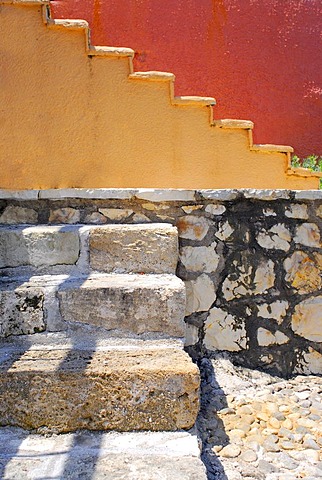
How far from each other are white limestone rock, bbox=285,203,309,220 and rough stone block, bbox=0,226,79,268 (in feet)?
3.29

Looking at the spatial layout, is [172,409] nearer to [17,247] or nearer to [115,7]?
[17,247]

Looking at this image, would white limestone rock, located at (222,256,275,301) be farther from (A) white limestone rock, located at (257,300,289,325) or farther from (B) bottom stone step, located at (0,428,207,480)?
(B) bottom stone step, located at (0,428,207,480)

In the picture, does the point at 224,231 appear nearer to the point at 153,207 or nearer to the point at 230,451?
the point at 153,207

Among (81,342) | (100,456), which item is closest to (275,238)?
(81,342)

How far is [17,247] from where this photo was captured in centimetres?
196

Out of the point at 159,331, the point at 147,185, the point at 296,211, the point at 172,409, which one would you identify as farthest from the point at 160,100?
the point at 172,409

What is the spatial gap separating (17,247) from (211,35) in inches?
134

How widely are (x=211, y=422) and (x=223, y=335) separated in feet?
1.61

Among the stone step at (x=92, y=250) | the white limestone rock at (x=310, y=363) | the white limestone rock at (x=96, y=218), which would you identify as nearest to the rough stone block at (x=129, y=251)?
the stone step at (x=92, y=250)

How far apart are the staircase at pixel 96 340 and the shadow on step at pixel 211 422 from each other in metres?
0.29

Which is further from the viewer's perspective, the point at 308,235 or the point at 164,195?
the point at 308,235

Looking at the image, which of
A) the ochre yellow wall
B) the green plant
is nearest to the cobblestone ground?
the ochre yellow wall

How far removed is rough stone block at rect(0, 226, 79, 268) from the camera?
1949 mm

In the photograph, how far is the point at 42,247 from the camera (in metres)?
1.95
